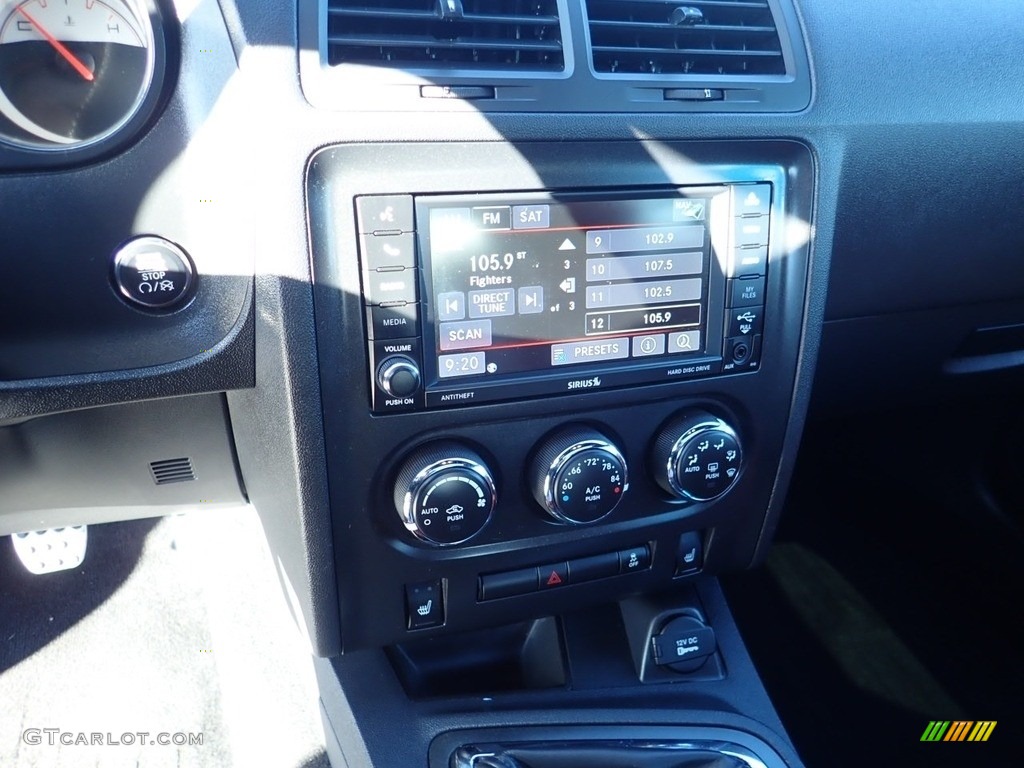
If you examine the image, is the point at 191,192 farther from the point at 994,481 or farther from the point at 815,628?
the point at 994,481

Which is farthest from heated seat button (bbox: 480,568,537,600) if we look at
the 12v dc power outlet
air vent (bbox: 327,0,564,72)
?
air vent (bbox: 327,0,564,72)

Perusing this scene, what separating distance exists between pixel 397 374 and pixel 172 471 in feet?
1.31

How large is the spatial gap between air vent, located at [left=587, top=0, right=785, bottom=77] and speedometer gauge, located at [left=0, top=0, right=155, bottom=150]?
1.28 feet

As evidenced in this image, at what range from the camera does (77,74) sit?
2.44ft

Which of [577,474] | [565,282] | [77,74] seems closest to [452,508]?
[577,474]

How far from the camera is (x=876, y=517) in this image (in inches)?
63.2

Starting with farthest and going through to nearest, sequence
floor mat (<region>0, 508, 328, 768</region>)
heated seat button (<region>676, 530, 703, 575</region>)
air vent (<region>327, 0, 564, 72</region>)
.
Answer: floor mat (<region>0, 508, 328, 768</region>) < heated seat button (<region>676, 530, 703, 575</region>) < air vent (<region>327, 0, 564, 72</region>)

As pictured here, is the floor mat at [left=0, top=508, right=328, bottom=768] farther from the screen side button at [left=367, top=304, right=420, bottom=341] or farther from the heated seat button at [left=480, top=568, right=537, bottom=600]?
the screen side button at [left=367, top=304, right=420, bottom=341]

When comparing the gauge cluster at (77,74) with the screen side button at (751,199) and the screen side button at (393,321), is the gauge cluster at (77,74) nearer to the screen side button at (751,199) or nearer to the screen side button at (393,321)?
the screen side button at (393,321)

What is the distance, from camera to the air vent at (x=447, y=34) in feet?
2.34

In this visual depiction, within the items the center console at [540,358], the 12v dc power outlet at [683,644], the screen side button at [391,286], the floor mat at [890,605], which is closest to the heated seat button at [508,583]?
the center console at [540,358]

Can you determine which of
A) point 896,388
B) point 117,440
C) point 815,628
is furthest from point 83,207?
point 815,628

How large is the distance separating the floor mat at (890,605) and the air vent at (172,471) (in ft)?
2.91

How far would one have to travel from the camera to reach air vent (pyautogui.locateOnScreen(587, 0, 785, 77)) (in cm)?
80
